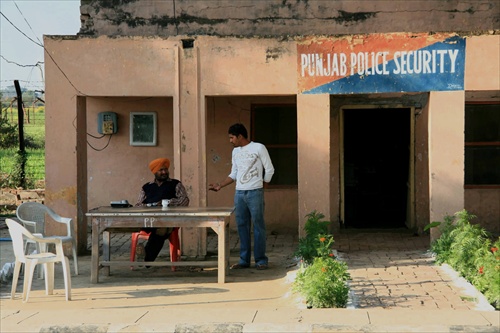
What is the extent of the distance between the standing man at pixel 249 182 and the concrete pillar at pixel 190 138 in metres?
1.27

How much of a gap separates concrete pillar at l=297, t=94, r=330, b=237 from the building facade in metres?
0.01

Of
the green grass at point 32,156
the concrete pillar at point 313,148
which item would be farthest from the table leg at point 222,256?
the green grass at point 32,156

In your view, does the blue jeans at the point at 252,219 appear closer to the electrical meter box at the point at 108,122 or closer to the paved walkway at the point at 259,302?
the paved walkway at the point at 259,302

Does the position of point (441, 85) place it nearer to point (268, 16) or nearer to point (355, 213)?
point (268, 16)

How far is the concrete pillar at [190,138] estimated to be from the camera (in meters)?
13.0

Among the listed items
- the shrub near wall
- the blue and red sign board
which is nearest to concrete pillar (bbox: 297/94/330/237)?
the blue and red sign board

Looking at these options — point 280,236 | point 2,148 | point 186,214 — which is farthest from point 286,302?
point 2,148

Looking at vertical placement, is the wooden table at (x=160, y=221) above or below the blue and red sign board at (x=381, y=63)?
below

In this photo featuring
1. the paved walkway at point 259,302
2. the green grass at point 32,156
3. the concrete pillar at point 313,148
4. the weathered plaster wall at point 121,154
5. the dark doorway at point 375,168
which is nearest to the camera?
the paved walkway at point 259,302

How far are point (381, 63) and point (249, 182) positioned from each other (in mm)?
2801

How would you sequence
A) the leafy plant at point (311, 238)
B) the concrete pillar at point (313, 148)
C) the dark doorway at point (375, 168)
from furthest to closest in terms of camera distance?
the dark doorway at point (375, 168), the concrete pillar at point (313, 148), the leafy plant at point (311, 238)

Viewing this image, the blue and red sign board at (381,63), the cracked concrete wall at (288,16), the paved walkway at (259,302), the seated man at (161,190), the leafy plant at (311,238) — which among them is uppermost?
the cracked concrete wall at (288,16)

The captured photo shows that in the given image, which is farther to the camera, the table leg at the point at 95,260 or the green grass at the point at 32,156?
the green grass at the point at 32,156

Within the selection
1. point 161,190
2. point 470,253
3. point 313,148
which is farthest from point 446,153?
point 161,190
